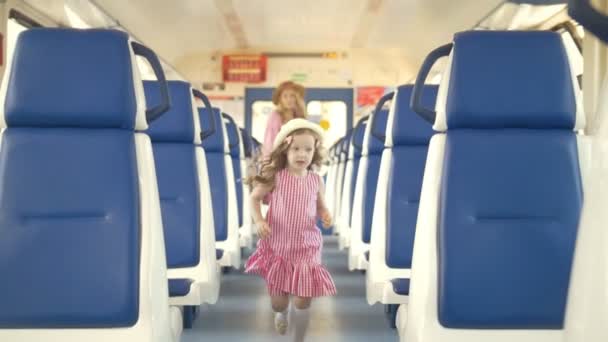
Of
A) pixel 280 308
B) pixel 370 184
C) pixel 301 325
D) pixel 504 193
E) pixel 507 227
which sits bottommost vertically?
pixel 301 325

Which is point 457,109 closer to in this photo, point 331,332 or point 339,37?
point 331,332

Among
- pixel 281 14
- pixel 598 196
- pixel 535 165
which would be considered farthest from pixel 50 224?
pixel 281 14

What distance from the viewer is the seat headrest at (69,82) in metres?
2.10

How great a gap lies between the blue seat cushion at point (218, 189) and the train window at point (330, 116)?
8.44 m

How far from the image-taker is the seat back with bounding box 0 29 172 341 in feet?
6.94

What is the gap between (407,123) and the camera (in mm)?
3617

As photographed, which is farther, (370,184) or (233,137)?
(233,137)

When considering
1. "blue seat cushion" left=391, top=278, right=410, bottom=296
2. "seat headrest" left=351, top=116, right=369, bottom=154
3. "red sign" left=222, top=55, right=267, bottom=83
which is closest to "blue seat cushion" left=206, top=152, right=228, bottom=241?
"seat headrest" left=351, top=116, right=369, bottom=154

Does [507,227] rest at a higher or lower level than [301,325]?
higher

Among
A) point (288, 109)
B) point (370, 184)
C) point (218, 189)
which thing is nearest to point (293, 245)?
point (370, 184)

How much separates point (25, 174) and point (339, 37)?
1156 centimetres

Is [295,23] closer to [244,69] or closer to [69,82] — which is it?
[244,69]

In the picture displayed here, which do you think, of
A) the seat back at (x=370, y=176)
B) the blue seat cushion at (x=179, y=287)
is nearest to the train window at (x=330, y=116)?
the seat back at (x=370, y=176)

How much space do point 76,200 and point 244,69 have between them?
1223 centimetres
